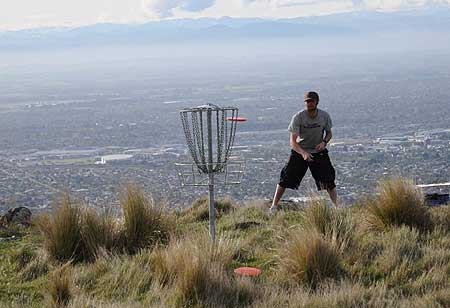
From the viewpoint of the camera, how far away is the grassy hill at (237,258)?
5664 millimetres

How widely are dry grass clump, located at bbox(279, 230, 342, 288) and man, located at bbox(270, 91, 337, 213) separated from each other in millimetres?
2369

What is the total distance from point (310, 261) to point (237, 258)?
1049mm

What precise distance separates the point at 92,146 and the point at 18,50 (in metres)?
145

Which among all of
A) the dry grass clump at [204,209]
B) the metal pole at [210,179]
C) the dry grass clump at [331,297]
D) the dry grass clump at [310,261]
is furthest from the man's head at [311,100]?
the dry grass clump at [331,297]

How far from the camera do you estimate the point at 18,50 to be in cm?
17062

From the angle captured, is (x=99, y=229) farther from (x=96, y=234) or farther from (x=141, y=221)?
(x=141, y=221)

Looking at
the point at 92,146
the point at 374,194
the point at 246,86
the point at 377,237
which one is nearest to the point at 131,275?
the point at 377,237

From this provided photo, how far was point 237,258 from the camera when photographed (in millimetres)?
7020

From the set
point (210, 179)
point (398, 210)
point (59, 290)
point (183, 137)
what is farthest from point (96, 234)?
point (183, 137)

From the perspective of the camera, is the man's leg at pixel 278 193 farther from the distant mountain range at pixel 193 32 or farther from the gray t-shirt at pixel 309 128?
the distant mountain range at pixel 193 32

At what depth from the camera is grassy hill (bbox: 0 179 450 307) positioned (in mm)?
5664

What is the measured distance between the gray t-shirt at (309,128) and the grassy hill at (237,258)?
2.84ft

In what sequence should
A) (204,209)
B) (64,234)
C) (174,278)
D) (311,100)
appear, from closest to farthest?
(174,278), (64,234), (311,100), (204,209)

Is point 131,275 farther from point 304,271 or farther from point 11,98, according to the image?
point 11,98
